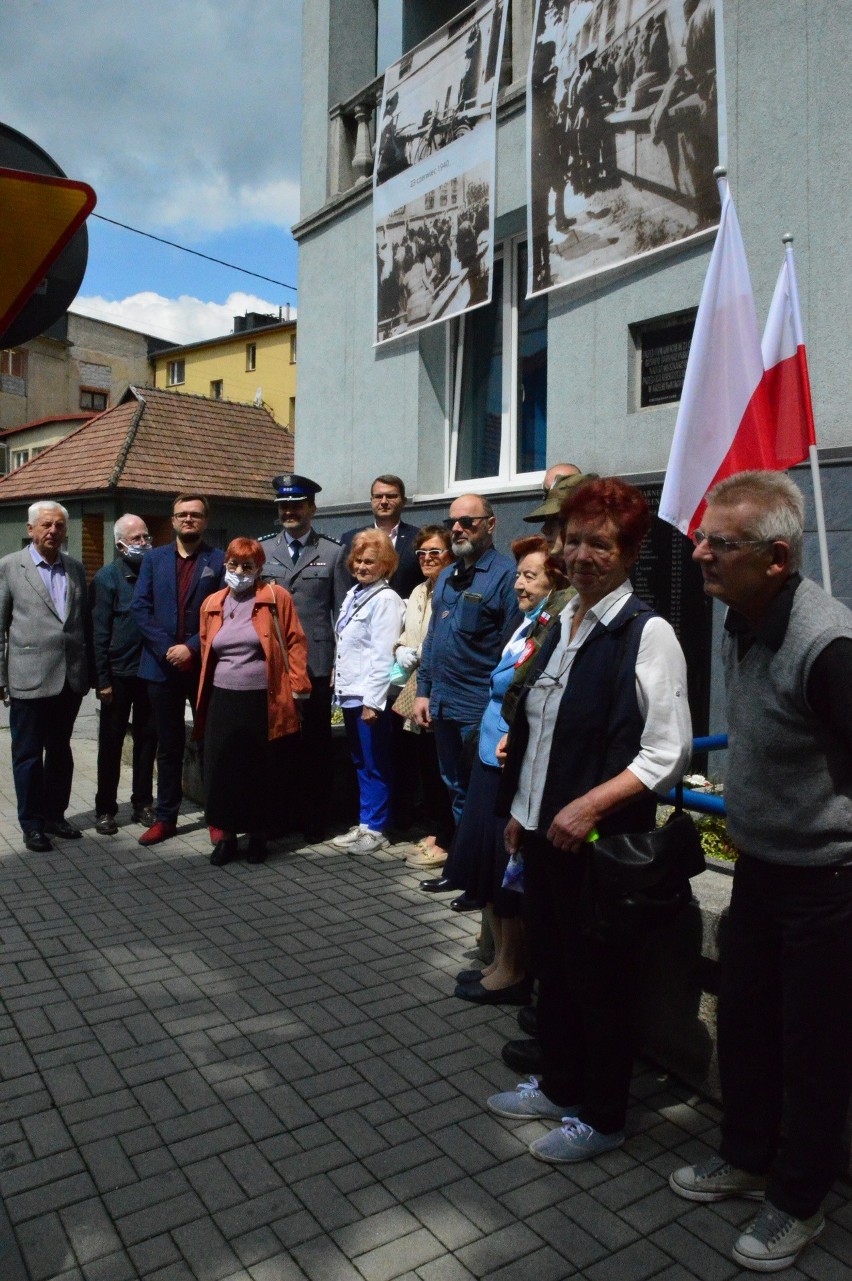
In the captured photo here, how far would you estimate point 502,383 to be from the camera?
337 inches

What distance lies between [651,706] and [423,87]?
7839mm

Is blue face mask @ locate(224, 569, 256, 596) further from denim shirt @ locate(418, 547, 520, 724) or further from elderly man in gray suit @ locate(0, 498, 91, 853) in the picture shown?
denim shirt @ locate(418, 547, 520, 724)

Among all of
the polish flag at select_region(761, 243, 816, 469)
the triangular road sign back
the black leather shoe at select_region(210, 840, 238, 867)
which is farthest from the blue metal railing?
the black leather shoe at select_region(210, 840, 238, 867)

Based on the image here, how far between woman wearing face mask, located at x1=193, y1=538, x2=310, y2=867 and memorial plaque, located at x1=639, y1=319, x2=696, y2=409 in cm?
284

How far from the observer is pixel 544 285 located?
7.43 metres

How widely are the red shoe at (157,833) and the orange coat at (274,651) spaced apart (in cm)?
78

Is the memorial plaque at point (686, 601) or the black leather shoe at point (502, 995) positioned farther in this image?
the memorial plaque at point (686, 601)

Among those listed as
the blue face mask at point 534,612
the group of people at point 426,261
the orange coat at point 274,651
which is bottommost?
the orange coat at point 274,651

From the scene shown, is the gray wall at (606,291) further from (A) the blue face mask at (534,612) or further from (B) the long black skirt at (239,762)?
(B) the long black skirt at (239,762)

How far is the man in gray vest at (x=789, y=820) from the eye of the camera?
8.21 ft

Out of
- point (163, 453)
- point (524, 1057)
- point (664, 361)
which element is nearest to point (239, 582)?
point (664, 361)

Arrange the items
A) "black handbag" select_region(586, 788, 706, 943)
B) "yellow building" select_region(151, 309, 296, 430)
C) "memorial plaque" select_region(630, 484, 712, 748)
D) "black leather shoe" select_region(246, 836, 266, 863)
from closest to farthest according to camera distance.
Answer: "black handbag" select_region(586, 788, 706, 943)
"memorial plaque" select_region(630, 484, 712, 748)
"black leather shoe" select_region(246, 836, 266, 863)
"yellow building" select_region(151, 309, 296, 430)

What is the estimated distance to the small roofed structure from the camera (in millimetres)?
23578

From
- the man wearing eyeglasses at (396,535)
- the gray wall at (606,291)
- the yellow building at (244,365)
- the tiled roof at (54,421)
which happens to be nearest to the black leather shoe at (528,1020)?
the man wearing eyeglasses at (396,535)
